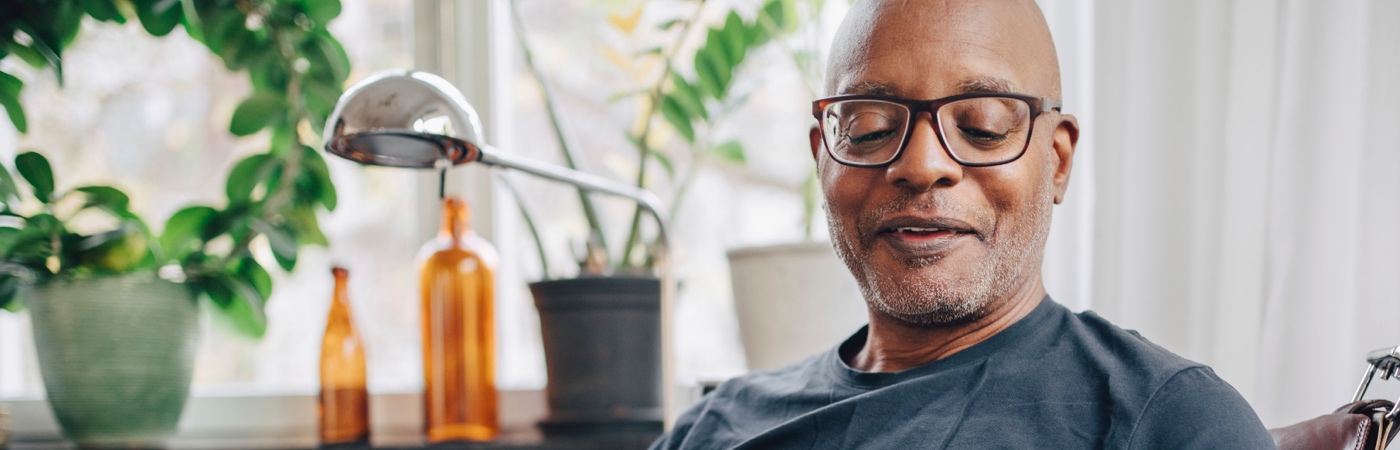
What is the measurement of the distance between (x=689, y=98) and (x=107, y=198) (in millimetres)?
1003

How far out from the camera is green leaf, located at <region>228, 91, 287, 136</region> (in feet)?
5.98

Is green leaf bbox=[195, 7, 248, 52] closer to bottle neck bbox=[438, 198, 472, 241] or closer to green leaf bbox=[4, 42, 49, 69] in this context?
green leaf bbox=[4, 42, 49, 69]

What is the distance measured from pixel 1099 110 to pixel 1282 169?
25cm

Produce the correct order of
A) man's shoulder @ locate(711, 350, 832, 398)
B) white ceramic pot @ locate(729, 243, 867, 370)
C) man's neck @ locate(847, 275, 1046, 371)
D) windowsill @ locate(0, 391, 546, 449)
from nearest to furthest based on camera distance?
man's neck @ locate(847, 275, 1046, 371) < man's shoulder @ locate(711, 350, 832, 398) < white ceramic pot @ locate(729, 243, 867, 370) < windowsill @ locate(0, 391, 546, 449)

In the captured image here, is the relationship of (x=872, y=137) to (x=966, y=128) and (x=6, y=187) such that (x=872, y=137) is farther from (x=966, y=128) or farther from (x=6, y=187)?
(x=6, y=187)

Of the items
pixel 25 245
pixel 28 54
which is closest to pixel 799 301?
pixel 25 245

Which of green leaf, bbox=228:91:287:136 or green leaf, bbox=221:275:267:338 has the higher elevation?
green leaf, bbox=228:91:287:136

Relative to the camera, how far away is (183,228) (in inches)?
72.0

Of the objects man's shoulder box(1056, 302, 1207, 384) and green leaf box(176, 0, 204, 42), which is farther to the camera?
green leaf box(176, 0, 204, 42)

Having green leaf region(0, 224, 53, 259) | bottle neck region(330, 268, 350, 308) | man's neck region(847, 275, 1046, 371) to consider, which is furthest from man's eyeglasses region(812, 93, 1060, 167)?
green leaf region(0, 224, 53, 259)

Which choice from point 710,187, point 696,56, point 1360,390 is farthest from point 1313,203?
point 710,187

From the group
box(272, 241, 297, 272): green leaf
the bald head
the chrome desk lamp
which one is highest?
the bald head

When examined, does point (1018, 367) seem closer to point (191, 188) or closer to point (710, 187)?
point (710, 187)

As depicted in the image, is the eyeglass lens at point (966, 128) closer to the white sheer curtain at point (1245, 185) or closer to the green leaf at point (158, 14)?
the white sheer curtain at point (1245, 185)
